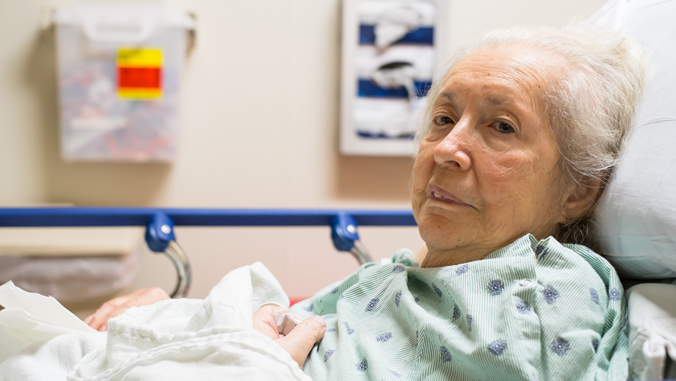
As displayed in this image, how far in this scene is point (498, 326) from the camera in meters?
0.63

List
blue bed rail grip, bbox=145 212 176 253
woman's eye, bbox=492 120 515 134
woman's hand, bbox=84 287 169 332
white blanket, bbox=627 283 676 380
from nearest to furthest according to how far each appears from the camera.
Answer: white blanket, bbox=627 283 676 380 < woman's eye, bbox=492 120 515 134 < woman's hand, bbox=84 287 169 332 < blue bed rail grip, bbox=145 212 176 253

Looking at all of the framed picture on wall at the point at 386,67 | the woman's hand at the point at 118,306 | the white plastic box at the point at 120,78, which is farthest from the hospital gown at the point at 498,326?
the white plastic box at the point at 120,78

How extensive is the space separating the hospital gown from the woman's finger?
0.06 ft

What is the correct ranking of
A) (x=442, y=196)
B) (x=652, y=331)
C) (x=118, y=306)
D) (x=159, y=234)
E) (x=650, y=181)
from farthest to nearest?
(x=159, y=234)
(x=118, y=306)
(x=442, y=196)
(x=650, y=181)
(x=652, y=331)

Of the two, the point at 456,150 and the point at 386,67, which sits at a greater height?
the point at 386,67

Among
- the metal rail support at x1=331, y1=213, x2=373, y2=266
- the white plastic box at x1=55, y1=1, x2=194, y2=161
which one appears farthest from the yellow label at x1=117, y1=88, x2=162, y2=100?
the metal rail support at x1=331, y1=213, x2=373, y2=266

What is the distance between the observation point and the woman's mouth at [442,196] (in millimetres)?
770

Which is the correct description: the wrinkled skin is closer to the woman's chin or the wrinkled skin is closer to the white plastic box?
the woman's chin

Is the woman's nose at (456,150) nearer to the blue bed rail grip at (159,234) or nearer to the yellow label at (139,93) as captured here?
the blue bed rail grip at (159,234)

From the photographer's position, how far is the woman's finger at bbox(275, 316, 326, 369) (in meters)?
0.71

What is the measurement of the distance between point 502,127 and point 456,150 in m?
0.08

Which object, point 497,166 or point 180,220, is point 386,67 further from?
point 497,166

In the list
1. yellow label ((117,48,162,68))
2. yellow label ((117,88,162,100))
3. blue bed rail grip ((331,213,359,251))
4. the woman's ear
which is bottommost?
blue bed rail grip ((331,213,359,251))

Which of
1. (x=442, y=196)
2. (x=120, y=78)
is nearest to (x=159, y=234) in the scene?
(x=442, y=196)
